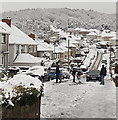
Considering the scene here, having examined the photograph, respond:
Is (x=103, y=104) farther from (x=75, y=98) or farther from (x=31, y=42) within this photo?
(x=31, y=42)

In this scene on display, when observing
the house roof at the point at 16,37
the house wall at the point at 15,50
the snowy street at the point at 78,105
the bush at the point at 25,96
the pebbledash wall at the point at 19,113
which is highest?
the house roof at the point at 16,37

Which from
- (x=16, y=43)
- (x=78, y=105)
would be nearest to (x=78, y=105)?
(x=78, y=105)

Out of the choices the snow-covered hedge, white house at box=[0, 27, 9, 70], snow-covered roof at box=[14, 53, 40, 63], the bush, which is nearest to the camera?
the snow-covered hedge

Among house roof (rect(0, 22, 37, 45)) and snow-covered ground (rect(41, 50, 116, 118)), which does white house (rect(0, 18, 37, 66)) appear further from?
snow-covered ground (rect(41, 50, 116, 118))

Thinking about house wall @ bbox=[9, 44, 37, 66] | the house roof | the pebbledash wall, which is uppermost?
the house roof

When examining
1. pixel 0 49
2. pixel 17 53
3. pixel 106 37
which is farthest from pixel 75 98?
pixel 106 37

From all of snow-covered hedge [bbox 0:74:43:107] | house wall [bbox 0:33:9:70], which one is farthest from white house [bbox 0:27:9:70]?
snow-covered hedge [bbox 0:74:43:107]

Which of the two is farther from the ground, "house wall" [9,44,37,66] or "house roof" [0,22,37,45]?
"house roof" [0,22,37,45]

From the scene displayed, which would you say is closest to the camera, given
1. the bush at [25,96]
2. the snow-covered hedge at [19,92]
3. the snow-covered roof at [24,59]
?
the snow-covered hedge at [19,92]

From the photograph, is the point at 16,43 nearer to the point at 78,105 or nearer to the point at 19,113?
the point at 78,105

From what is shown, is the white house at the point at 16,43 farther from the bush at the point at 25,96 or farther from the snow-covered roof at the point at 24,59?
the bush at the point at 25,96

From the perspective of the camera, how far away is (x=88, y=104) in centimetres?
1364

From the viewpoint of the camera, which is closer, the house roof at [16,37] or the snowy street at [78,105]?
the snowy street at [78,105]

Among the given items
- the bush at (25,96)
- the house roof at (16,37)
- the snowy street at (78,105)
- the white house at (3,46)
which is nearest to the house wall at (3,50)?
the white house at (3,46)
